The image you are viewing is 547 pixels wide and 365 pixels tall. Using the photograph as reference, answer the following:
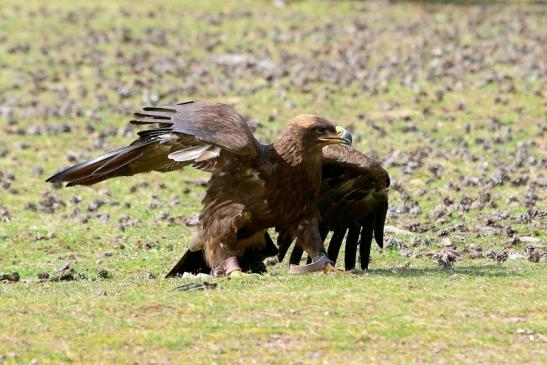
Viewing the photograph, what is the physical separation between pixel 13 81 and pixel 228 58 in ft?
16.5

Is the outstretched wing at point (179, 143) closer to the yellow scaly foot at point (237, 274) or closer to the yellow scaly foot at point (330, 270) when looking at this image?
the yellow scaly foot at point (237, 274)

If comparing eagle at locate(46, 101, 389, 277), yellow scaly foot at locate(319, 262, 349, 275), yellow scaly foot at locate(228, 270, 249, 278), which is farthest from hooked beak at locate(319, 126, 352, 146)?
yellow scaly foot at locate(228, 270, 249, 278)

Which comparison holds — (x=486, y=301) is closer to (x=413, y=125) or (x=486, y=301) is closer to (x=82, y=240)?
(x=82, y=240)

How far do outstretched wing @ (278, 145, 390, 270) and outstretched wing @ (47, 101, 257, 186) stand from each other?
1332 mm

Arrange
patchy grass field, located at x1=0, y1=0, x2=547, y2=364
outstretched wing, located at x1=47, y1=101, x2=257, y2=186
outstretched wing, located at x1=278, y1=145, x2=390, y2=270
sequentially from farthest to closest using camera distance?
outstretched wing, located at x1=278, y1=145, x2=390, y2=270, outstretched wing, located at x1=47, y1=101, x2=257, y2=186, patchy grass field, located at x1=0, y1=0, x2=547, y2=364

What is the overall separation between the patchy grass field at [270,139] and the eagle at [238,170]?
54cm

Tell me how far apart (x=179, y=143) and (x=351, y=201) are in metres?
2.39

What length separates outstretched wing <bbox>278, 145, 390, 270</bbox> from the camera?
1185cm

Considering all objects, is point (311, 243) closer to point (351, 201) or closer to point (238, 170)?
point (238, 170)

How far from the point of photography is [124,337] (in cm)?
879

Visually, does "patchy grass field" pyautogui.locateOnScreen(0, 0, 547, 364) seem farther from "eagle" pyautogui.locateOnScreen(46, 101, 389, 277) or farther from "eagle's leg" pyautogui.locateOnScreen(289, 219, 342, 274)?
"eagle" pyautogui.locateOnScreen(46, 101, 389, 277)

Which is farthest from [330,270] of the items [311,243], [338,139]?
[338,139]

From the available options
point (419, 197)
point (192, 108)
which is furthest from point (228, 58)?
point (192, 108)

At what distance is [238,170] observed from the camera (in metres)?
11.0
